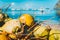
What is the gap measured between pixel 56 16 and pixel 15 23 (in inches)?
10.6

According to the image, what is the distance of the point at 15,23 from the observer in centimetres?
68

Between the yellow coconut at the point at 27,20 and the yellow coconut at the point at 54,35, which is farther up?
the yellow coconut at the point at 27,20

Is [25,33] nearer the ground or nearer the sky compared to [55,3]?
nearer the ground

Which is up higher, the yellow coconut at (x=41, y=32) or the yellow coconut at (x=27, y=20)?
the yellow coconut at (x=27, y=20)

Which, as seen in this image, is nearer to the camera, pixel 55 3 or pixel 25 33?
pixel 25 33

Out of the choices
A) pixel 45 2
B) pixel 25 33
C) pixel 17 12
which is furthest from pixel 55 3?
pixel 25 33

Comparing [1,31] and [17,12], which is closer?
[1,31]

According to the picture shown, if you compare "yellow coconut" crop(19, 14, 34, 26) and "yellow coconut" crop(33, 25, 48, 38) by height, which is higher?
"yellow coconut" crop(19, 14, 34, 26)

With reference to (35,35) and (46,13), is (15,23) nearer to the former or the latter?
(35,35)

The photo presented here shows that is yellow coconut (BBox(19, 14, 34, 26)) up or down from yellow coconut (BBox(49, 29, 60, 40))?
up

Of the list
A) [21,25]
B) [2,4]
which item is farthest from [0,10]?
[21,25]

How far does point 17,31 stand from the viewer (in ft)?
2.18

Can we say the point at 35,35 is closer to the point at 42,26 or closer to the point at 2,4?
the point at 42,26

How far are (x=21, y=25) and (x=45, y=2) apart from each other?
0.26m
